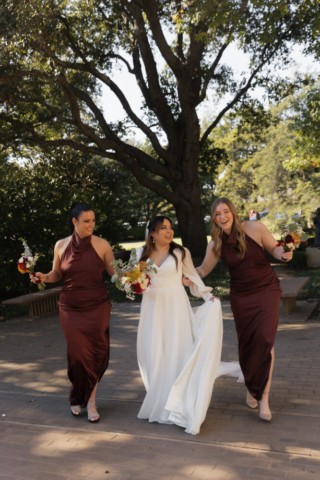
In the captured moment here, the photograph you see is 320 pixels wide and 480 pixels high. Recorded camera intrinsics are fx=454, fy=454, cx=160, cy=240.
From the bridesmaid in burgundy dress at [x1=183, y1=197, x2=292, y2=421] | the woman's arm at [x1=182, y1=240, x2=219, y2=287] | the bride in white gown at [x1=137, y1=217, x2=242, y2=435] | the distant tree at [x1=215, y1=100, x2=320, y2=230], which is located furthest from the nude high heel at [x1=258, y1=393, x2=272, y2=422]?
the distant tree at [x1=215, y1=100, x2=320, y2=230]

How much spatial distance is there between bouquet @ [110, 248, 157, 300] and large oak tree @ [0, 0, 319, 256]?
9205 millimetres

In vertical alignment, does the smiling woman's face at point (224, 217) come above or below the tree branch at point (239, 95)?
below

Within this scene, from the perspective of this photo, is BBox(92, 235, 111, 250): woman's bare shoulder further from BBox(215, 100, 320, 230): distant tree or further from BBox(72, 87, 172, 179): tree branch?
BBox(215, 100, 320, 230): distant tree

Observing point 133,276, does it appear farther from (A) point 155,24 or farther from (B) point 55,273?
(A) point 155,24

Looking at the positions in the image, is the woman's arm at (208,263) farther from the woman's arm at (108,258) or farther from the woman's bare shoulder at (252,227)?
the woman's arm at (108,258)

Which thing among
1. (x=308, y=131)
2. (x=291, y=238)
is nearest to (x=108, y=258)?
(x=291, y=238)

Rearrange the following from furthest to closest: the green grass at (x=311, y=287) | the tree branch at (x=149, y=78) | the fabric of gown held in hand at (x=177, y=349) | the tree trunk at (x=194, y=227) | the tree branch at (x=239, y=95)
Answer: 1. the tree branch at (x=239, y=95)
2. the tree trunk at (x=194, y=227)
3. the tree branch at (x=149, y=78)
4. the green grass at (x=311, y=287)
5. the fabric of gown held in hand at (x=177, y=349)

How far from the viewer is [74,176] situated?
19.5 metres

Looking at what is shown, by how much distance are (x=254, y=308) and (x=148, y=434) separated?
5.21ft

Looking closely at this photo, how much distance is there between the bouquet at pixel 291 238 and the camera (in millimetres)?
4688

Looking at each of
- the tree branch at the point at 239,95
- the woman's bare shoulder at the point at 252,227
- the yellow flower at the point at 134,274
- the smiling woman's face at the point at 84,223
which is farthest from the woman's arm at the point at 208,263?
the tree branch at the point at 239,95

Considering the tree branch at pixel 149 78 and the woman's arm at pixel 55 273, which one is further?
the tree branch at pixel 149 78

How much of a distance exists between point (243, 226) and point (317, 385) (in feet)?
6.86

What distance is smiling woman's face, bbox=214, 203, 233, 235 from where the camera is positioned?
466cm
